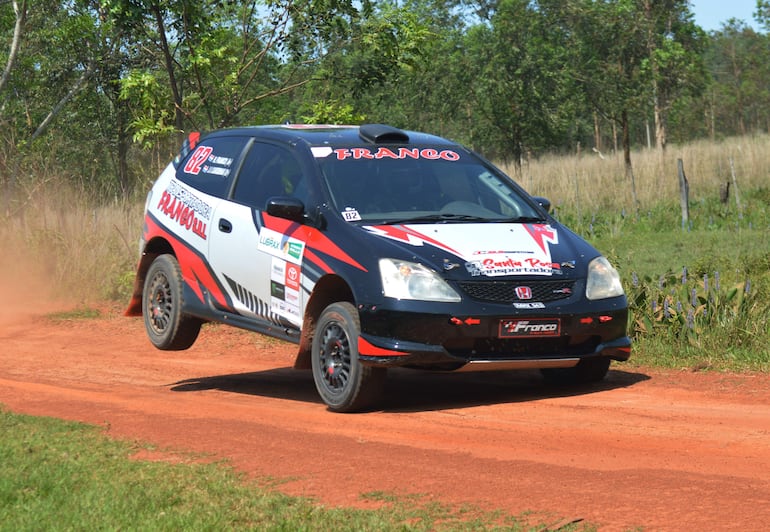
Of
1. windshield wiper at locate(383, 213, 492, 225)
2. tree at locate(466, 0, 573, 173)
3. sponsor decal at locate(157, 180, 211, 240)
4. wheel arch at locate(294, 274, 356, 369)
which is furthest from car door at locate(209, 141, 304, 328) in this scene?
tree at locate(466, 0, 573, 173)

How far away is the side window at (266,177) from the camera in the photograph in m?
8.68

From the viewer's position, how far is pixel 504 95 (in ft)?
135

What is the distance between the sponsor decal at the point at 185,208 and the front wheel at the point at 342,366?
1.80m

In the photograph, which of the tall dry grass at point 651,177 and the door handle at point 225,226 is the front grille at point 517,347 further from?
the tall dry grass at point 651,177

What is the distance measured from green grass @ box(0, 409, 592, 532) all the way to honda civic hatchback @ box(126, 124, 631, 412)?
5.90 feet

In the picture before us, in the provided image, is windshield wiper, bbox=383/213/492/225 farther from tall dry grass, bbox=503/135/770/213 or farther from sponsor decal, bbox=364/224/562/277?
tall dry grass, bbox=503/135/770/213

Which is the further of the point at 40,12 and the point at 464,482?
the point at 40,12

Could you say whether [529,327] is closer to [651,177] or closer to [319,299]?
[319,299]

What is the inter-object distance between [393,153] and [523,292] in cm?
174

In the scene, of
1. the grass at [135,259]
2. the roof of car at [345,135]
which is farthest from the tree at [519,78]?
the roof of car at [345,135]

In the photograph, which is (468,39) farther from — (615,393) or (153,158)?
(615,393)

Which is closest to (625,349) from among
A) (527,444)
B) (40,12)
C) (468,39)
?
(527,444)

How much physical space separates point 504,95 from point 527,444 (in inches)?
1387

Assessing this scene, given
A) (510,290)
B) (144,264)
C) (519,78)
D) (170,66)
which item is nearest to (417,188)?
(510,290)
